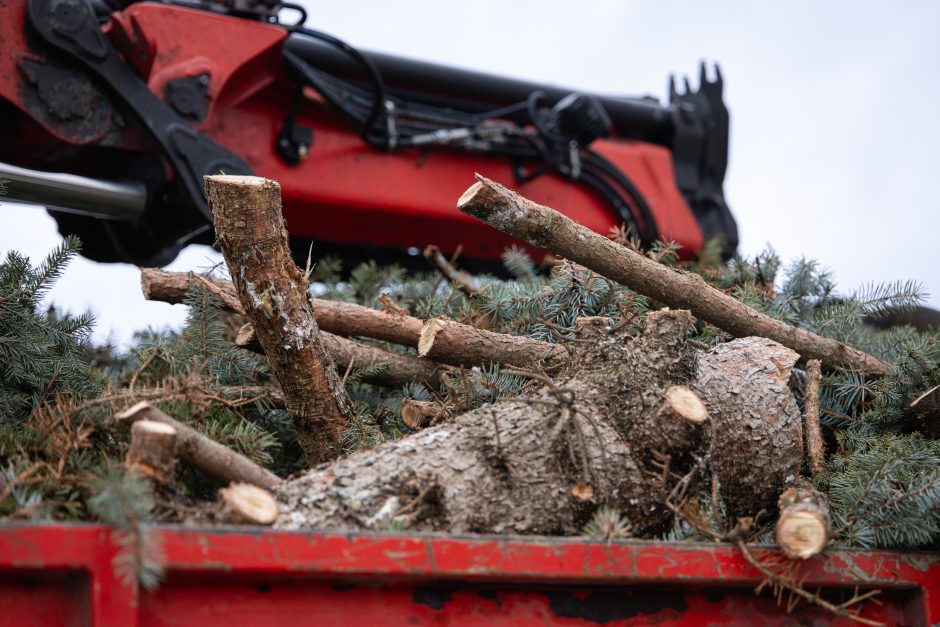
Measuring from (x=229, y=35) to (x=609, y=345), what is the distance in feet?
6.55

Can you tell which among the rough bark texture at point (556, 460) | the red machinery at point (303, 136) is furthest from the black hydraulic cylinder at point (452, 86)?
the rough bark texture at point (556, 460)

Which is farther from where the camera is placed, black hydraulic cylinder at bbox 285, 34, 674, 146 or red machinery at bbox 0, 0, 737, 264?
black hydraulic cylinder at bbox 285, 34, 674, 146

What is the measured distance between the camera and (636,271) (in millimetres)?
1943

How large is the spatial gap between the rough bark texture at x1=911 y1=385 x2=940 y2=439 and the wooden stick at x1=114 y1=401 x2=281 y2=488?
1.32 metres

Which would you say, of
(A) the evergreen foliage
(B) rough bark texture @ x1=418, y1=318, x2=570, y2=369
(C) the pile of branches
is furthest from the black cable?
(B) rough bark texture @ x1=418, y1=318, x2=570, y2=369

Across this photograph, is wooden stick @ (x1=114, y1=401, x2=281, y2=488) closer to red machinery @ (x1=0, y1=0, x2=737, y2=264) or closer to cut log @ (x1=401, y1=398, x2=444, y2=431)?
cut log @ (x1=401, y1=398, x2=444, y2=431)

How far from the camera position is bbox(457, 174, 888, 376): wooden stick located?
175 centimetres

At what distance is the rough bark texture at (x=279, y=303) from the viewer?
1.67 meters

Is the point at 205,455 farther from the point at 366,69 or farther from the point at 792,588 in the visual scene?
the point at 366,69

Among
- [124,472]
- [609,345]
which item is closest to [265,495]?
[124,472]

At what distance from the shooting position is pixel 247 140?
11.0ft

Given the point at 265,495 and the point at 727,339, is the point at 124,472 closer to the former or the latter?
the point at 265,495

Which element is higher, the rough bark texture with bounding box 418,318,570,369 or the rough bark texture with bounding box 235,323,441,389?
the rough bark texture with bounding box 418,318,570,369

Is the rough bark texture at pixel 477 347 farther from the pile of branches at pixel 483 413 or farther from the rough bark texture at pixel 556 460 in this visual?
the rough bark texture at pixel 556 460
